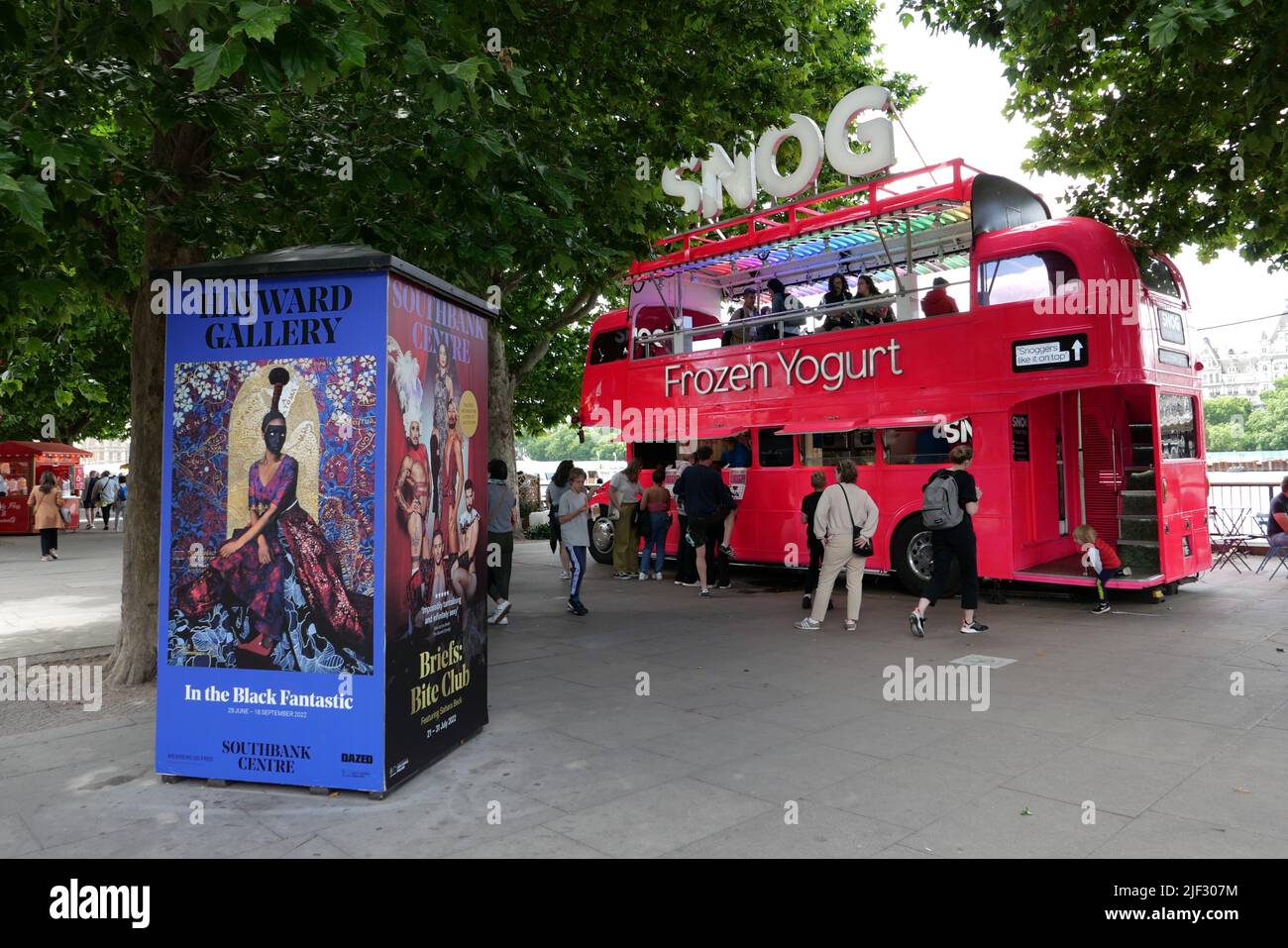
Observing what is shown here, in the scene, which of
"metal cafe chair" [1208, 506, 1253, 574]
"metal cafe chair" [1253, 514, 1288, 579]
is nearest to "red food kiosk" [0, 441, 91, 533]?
"metal cafe chair" [1208, 506, 1253, 574]

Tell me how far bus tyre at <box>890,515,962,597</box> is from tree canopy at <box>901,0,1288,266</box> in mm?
4473

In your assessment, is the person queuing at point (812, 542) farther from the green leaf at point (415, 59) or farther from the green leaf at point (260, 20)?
the green leaf at point (260, 20)

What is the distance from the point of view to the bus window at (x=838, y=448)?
1198 cm

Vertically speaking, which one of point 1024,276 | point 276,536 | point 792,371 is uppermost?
point 1024,276

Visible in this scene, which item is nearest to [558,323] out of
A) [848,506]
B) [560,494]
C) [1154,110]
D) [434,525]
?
[560,494]

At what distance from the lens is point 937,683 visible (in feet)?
22.5

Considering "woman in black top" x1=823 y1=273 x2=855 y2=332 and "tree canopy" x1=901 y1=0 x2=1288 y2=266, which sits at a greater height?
"tree canopy" x1=901 y1=0 x2=1288 y2=266

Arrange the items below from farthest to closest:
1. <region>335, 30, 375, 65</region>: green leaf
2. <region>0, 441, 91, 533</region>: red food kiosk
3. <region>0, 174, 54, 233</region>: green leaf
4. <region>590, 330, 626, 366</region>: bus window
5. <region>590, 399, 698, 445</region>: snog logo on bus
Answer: <region>0, 441, 91, 533</region>: red food kiosk
<region>590, 330, 626, 366</region>: bus window
<region>590, 399, 698, 445</region>: snog logo on bus
<region>335, 30, 375, 65</region>: green leaf
<region>0, 174, 54, 233</region>: green leaf

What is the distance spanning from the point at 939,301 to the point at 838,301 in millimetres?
1527

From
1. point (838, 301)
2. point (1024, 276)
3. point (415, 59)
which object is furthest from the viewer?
point (838, 301)

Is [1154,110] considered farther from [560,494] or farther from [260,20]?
[260,20]

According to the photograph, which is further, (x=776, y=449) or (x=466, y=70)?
(x=776, y=449)

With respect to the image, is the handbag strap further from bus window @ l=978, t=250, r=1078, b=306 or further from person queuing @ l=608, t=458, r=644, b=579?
person queuing @ l=608, t=458, r=644, b=579

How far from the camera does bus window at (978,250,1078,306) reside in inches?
396
